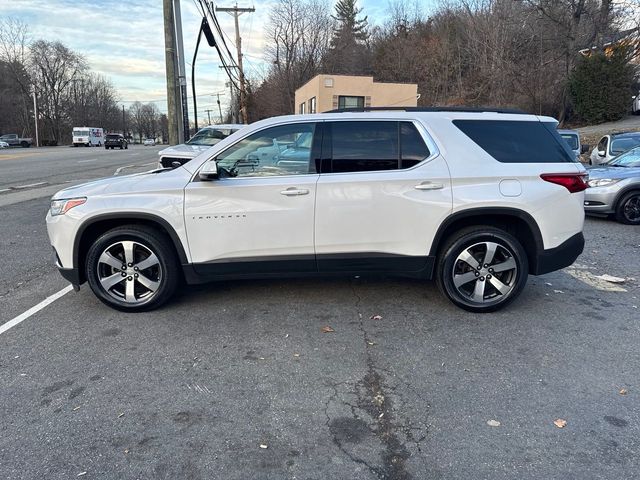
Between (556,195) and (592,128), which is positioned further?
(592,128)

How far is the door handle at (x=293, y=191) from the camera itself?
13.6 ft

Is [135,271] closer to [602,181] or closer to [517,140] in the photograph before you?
[517,140]

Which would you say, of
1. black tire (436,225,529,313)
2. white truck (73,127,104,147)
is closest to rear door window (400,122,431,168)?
black tire (436,225,529,313)

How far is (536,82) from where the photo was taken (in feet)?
102

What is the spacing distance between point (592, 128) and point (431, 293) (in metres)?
27.7

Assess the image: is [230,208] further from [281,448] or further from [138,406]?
[281,448]

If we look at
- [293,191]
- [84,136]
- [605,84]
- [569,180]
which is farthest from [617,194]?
[84,136]

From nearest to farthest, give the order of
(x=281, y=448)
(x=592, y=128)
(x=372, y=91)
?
(x=281, y=448) < (x=592, y=128) < (x=372, y=91)

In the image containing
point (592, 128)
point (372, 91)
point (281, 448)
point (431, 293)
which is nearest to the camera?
point (281, 448)

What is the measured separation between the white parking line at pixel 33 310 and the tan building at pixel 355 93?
31.8 meters

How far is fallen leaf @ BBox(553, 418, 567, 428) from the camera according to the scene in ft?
9.15

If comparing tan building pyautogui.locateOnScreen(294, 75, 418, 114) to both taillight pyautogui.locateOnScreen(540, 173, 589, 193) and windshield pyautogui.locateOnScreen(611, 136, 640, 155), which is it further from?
taillight pyautogui.locateOnScreen(540, 173, 589, 193)

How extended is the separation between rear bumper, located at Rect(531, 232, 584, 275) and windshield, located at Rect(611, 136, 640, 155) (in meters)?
10.0

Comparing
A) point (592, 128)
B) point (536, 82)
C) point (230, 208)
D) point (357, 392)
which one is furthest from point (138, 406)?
point (536, 82)
